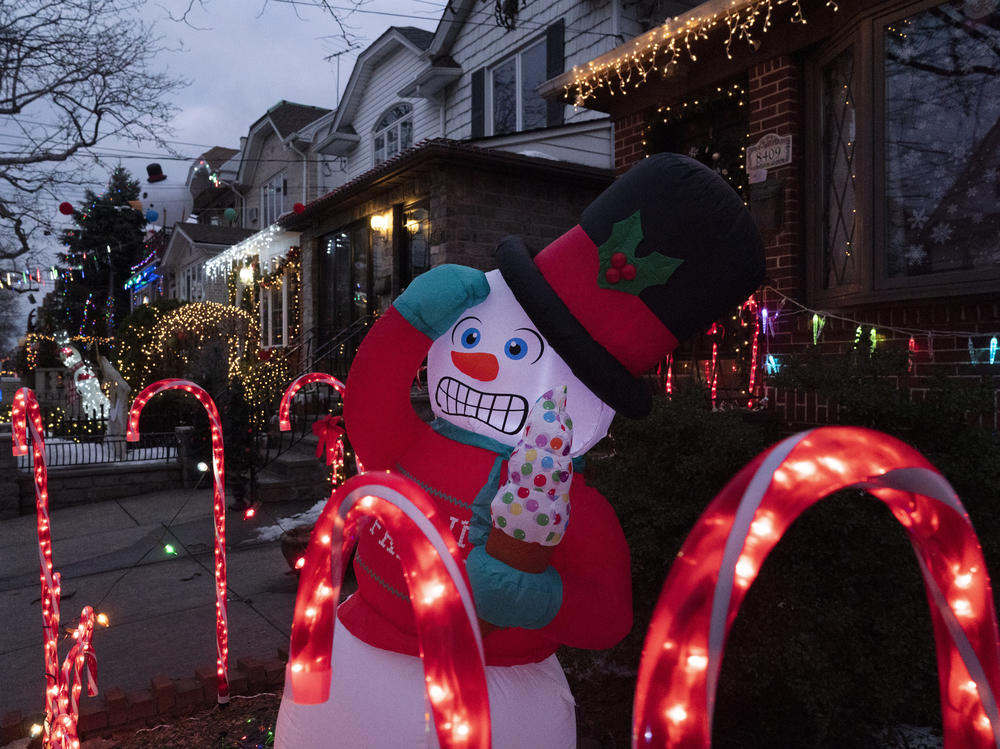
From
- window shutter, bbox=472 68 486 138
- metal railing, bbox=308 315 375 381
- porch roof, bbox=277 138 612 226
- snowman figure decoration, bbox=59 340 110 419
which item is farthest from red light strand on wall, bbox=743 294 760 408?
snowman figure decoration, bbox=59 340 110 419

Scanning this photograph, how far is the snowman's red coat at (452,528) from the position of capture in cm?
212

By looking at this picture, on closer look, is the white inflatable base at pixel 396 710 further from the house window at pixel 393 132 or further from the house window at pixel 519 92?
the house window at pixel 393 132

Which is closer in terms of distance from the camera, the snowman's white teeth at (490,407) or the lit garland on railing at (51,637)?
the snowman's white teeth at (490,407)

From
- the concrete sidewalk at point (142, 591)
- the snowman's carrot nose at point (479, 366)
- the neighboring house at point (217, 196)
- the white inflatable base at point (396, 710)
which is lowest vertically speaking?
the concrete sidewalk at point (142, 591)

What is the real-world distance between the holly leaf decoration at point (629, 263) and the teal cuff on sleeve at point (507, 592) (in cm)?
94

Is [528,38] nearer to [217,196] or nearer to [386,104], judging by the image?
[386,104]

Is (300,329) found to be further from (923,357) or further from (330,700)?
(330,700)

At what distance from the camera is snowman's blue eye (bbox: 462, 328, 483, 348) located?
2375 millimetres

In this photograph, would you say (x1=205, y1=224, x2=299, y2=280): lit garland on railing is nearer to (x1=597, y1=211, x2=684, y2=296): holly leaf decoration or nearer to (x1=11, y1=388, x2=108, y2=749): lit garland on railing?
(x1=11, y1=388, x2=108, y2=749): lit garland on railing

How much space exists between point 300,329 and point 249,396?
322 centimetres

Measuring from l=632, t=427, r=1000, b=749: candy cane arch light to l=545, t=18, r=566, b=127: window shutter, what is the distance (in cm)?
1147

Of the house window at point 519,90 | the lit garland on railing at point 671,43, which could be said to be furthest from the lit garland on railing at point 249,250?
the lit garland on railing at point 671,43

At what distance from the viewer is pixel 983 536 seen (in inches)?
118

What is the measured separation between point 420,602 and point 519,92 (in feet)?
42.4
